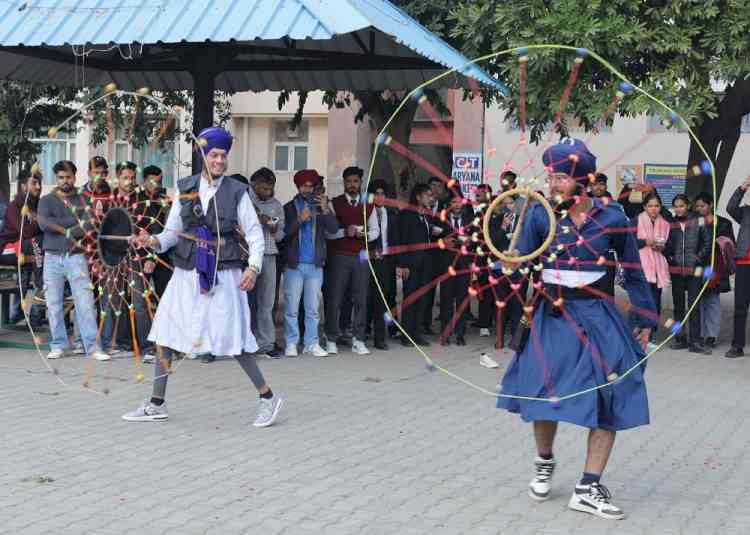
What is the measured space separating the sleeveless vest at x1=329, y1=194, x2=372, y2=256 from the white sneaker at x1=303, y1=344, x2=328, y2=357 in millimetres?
1066

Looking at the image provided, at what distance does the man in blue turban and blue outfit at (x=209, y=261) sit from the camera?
27.5 feet

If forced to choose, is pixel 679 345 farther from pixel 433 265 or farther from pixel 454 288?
pixel 433 265

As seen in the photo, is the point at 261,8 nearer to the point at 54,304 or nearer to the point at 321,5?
the point at 321,5

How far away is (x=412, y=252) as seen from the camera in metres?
13.7

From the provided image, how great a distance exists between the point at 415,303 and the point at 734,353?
3690 mm

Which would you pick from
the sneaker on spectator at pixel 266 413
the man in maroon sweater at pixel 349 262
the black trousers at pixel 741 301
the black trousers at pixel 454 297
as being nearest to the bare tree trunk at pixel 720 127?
the black trousers at pixel 741 301

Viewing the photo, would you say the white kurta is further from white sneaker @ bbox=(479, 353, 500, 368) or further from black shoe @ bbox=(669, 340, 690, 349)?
black shoe @ bbox=(669, 340, 690, 349)

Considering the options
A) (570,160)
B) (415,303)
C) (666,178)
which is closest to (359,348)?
(415,303)

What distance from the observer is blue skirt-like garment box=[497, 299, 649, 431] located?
6.34 metres

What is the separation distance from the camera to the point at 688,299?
1451 cm

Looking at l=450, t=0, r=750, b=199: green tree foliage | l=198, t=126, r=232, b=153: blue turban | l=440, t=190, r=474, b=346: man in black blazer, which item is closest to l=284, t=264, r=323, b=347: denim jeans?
l=440, t=190, r=474, b=346: man in black blazer

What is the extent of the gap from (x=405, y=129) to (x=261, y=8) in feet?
23.8

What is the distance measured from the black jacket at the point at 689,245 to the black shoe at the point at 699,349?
1.00 m

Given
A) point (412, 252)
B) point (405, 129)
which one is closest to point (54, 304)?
point (412, 252)
